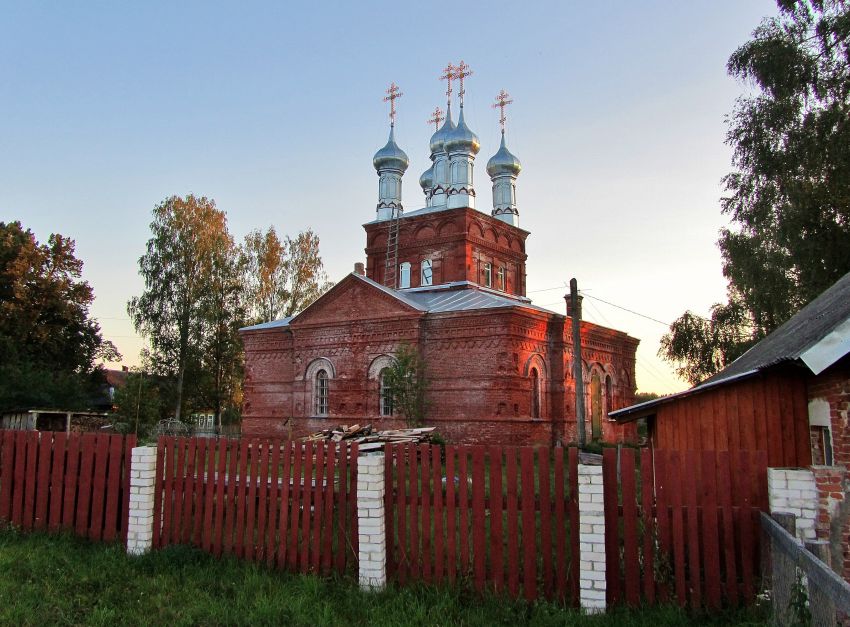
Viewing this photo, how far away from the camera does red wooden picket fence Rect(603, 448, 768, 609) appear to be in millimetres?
5039

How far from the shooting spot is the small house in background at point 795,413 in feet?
16.7

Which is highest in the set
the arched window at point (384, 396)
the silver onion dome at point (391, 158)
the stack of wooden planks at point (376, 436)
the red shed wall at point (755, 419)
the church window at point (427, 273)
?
the silver onion dome at point (391, 158)

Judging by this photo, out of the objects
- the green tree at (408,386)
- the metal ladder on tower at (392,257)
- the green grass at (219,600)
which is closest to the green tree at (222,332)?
the metal ladder on tower at (392,257)

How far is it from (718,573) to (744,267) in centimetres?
1592

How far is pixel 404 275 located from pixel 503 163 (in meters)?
6.87

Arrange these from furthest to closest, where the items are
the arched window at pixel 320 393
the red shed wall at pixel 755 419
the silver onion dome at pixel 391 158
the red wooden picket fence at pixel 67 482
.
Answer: the silver onion dome at pixel 391 158, the arched window at pixel 320 393, the red wooden picket fence at pixel 67 482, the red shed wall at pixel 755 419

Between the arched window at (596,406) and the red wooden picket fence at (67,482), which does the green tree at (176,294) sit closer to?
the arched window at (596,406)

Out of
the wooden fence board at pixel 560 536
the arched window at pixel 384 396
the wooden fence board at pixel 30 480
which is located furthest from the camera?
the arched window at pixel 384 396

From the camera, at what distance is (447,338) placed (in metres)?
19.8

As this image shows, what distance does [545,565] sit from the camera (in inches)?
207

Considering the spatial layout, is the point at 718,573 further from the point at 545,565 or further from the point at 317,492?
the point at 317,492

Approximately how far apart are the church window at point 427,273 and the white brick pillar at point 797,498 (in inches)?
833

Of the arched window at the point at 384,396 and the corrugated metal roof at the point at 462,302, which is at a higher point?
the corrugated metal roof at the point at 462,302

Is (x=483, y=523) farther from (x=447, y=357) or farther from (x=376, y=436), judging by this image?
(x=447, y=357)
